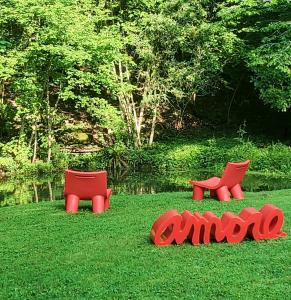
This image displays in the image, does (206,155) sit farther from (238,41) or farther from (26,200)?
(26,200)

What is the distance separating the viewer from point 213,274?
17.7ft

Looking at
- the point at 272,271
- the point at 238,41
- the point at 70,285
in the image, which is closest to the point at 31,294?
the point at 70,285

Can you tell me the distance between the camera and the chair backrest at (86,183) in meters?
8.80

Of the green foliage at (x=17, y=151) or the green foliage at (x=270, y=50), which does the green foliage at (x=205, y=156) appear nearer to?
the green foliage at (x=270, y=50)

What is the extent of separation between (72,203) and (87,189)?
0.45 m

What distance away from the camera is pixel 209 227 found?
6.57 metres

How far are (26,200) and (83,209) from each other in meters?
3.25

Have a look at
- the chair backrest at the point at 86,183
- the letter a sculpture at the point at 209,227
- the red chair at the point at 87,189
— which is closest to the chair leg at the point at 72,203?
the red chair at the point at 87,189

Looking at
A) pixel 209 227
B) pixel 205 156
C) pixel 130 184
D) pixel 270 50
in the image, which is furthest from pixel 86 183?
pixel 270 50

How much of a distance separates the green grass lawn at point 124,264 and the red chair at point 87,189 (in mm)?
532

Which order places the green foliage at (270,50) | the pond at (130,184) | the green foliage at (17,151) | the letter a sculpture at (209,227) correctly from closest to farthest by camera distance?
the letter a sculpture at (209,227)
the pond at (130,184)
the green foliage at (270,50)
the green foliage at (17,151)

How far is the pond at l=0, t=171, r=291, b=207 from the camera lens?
12.9 m

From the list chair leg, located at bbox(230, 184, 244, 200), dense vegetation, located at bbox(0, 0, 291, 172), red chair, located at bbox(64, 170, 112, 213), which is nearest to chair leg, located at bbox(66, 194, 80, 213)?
red chair, located at bbox(64, 170, 112, 213)

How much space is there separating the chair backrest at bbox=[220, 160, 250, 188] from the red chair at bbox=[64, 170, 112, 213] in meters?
2.21
